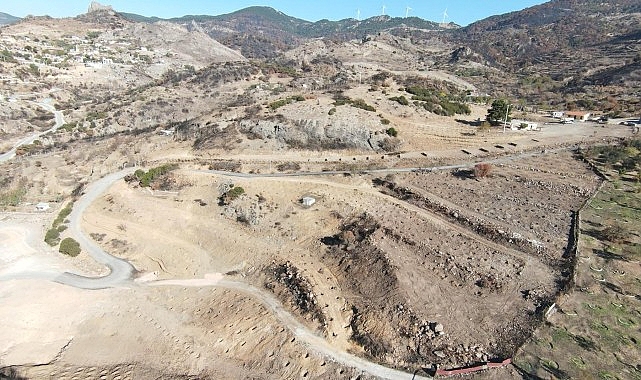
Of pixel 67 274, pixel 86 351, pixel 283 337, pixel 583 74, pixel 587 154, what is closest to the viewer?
pixel 283 337

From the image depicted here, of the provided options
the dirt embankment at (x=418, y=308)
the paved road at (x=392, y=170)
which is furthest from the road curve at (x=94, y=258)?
the dirt embankment at (x=418, y=308)

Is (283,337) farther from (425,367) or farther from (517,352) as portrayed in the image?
(517,352)

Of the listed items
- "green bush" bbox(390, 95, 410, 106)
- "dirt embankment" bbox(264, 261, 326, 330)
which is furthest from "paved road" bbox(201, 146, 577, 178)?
"green bush" bbox(390, 95, 410, 106)

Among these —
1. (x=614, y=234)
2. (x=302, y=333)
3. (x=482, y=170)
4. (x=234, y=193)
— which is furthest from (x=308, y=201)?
(x=614, y=234)

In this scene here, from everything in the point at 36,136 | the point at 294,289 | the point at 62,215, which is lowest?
the point at 294,289

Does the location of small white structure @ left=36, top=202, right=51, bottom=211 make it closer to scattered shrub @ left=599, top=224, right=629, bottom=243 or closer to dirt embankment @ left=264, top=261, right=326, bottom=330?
dirt embankment @ left=264, top=261, right=326, bottom=330

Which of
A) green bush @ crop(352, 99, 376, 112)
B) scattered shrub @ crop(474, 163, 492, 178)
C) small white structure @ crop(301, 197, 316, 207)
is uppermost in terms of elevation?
green bush @ crop(352, 99, 376, 112)

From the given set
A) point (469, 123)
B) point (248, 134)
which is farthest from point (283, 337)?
point (469, 123)

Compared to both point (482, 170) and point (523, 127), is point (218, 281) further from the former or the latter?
point (523, 127)
